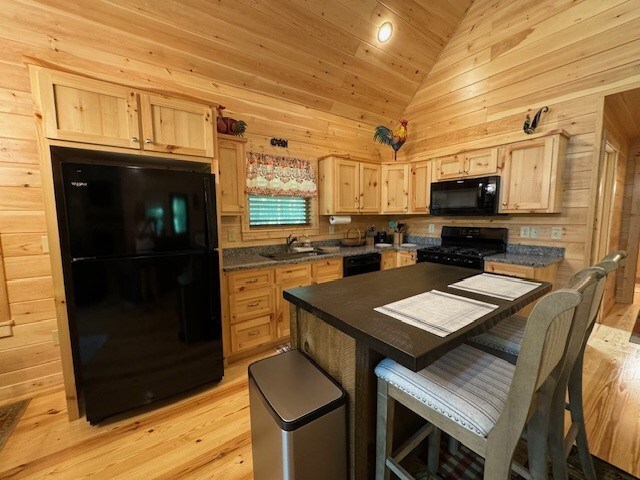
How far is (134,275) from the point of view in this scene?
1763mm

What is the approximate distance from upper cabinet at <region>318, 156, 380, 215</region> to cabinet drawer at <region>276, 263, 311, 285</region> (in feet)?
3.09

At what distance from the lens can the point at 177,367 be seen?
1971 millimetres

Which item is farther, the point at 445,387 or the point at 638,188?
the point at 638,188

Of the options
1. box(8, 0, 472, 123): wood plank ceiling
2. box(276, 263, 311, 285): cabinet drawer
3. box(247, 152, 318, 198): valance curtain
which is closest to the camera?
box(8, 0, 472, 123): wood plank ceiling

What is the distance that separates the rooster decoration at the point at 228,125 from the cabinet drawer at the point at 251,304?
1556mm

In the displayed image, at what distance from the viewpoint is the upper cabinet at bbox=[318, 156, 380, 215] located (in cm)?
335

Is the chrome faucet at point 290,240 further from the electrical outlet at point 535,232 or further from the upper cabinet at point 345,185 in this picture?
the electrical outlet at point 535,232

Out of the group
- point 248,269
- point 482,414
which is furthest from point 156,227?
point 482,414

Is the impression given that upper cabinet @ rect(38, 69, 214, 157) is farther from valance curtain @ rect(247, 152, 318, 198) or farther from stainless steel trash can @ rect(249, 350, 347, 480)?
stainless steel trash can @ rect(249, 350, 347, 480)

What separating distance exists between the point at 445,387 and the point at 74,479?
6.41 ft

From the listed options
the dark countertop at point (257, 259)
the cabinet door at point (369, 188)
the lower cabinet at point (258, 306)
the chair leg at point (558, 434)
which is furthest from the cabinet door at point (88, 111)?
the chair leg at point (558, 434)

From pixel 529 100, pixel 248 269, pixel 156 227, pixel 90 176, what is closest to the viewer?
pixel 90 176

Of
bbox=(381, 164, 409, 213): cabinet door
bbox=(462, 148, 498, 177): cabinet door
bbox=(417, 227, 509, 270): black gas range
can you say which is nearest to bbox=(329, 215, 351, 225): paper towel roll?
bbox=(381, 164, 409, 213): cabinet door

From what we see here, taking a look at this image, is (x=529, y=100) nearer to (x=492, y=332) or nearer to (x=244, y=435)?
(x=492, y=332)
